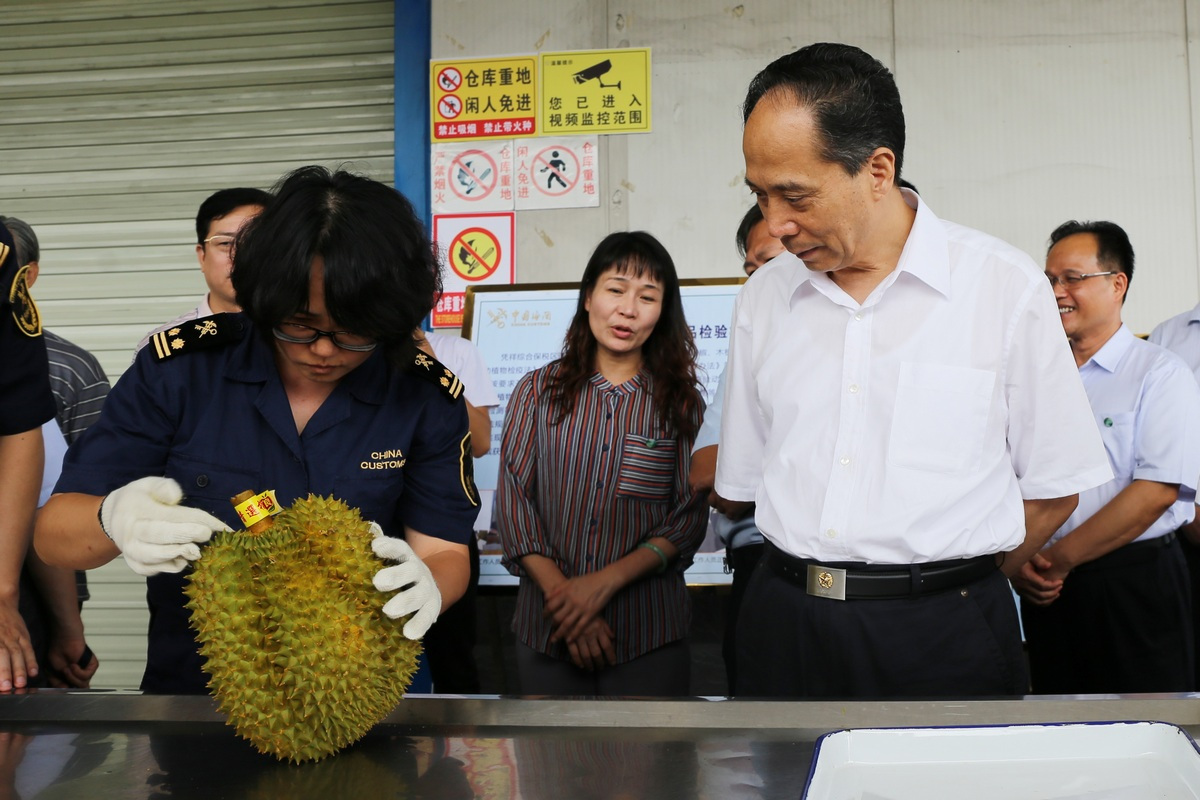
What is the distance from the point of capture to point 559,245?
159 inches

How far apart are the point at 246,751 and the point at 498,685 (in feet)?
8.26

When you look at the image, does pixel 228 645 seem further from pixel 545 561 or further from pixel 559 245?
pixel 559 245

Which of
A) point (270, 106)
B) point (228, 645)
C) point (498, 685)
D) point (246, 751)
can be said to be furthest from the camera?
point (270, 106)

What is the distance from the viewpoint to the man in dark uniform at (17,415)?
165 cm

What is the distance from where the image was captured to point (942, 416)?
1.66m

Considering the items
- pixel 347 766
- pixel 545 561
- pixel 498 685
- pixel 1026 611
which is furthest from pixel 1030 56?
pixel 347 766

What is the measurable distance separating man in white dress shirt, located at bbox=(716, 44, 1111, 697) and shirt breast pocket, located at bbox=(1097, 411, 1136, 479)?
3.22 ft

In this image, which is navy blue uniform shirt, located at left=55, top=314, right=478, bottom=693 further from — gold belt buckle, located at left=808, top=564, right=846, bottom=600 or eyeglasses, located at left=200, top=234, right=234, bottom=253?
eyeglasses, located at left=200, top=234, right=234, bottom=253

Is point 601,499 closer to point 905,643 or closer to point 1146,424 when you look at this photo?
point 905,643

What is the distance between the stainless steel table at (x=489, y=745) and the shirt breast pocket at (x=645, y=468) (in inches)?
52.5

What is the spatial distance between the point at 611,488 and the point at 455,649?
83 centimetres

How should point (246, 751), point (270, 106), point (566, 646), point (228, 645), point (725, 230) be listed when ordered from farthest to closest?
point (270, 106)
point (725, 230)
point (566, 646)
point (246, 751)
point (228, 645)

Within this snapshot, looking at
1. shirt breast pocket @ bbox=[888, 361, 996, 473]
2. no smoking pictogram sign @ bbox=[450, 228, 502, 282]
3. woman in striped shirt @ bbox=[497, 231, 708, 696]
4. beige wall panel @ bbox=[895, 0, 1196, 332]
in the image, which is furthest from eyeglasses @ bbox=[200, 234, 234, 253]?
beige wall panel @ bbox=[895, 0, 1196, 332]

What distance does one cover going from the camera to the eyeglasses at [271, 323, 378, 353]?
144 cm
